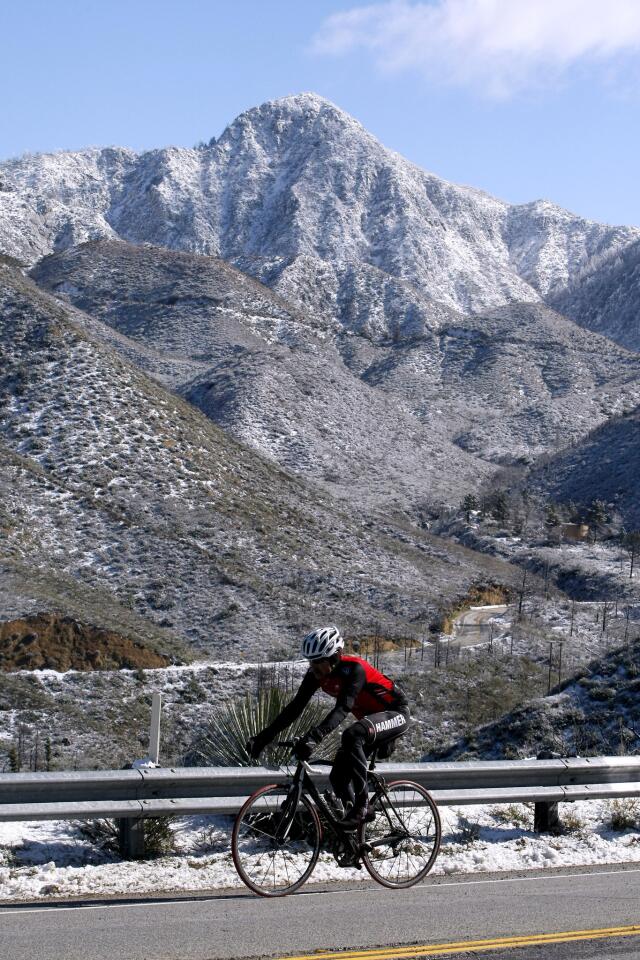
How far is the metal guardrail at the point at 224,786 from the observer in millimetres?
7125

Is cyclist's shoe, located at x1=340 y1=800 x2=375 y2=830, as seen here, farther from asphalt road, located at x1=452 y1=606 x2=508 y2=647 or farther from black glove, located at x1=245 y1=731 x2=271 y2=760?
asphalt road, located at x1=452 y1=606 x2=508 y2=647

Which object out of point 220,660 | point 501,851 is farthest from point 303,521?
point 501,851

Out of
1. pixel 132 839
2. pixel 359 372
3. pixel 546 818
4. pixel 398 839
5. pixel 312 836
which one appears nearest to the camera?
pixel 312 836

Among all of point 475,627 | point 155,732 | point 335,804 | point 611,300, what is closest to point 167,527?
point 475,627

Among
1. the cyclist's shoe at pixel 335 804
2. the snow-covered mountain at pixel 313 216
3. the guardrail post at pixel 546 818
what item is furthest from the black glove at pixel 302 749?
the snow-covered mountain at pixel 313 216

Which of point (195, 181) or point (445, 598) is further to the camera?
point (195, 181)

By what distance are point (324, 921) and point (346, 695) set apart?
54.1 inches

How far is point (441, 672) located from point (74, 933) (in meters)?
20.5

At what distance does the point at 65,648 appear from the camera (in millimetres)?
25078

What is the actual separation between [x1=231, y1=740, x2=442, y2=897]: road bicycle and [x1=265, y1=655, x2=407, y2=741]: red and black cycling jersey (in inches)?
9.3

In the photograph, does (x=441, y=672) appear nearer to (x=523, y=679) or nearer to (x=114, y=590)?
(x=523, y=679)

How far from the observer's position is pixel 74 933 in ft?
19.8

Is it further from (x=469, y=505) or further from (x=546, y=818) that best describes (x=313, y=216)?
(x=546, y=818)

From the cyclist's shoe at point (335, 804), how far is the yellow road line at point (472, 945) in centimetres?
111
